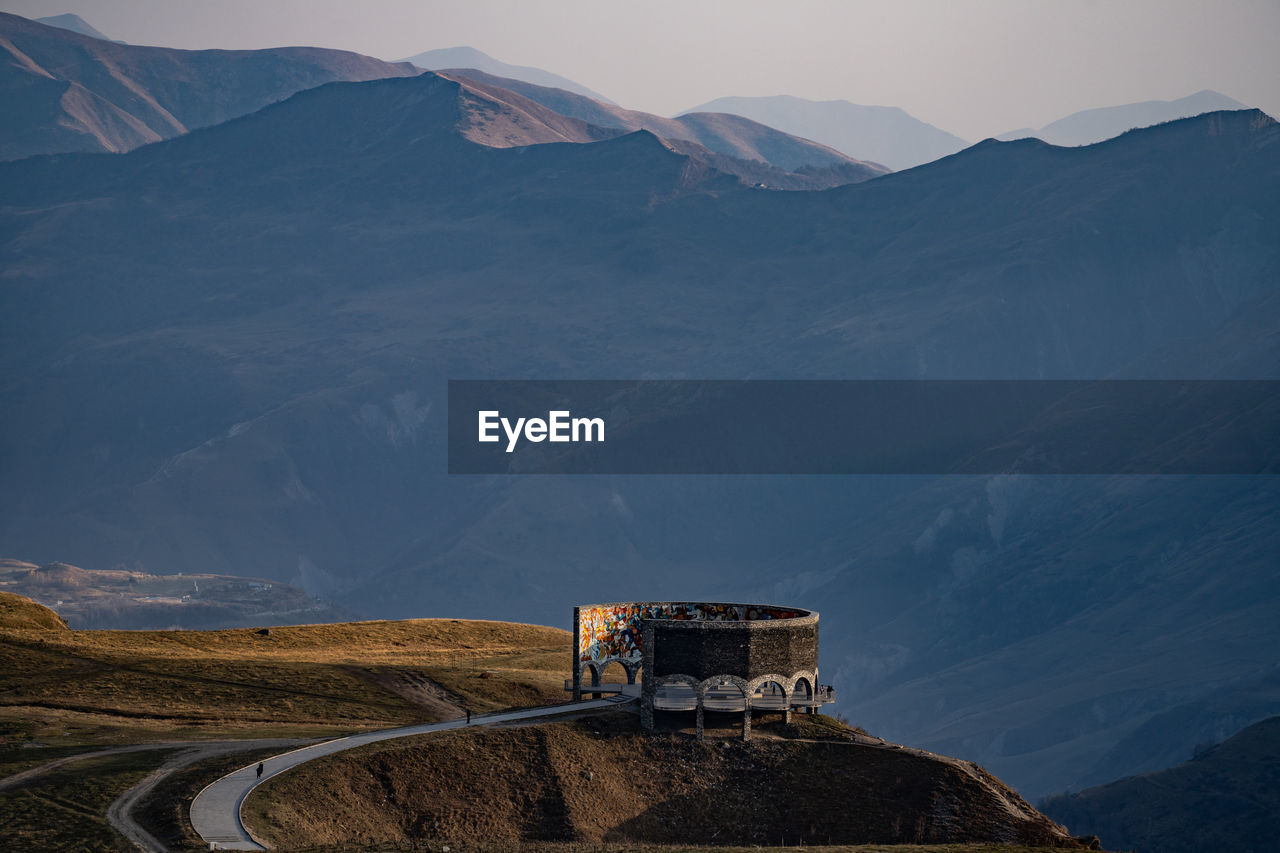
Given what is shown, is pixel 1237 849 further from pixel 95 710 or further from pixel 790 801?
pixel 95 710

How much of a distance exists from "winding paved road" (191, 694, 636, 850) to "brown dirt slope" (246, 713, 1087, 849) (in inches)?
57.8

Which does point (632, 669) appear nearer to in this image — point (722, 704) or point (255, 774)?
point (722, 704)

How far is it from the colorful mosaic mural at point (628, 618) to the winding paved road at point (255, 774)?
10.2 feet

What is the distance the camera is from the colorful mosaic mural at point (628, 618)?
75.7m

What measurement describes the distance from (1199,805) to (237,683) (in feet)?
393

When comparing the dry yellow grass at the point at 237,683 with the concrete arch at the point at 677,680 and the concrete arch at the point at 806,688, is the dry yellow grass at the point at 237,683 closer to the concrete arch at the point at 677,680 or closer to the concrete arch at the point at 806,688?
the concrete arch at the point at 677,680

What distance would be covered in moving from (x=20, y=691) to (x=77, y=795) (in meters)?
24.4

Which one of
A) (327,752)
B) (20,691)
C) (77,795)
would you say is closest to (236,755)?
(327,752)

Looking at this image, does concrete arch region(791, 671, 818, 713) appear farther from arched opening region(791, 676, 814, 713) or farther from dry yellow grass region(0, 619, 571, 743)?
dry yellow grass region(0, 619, 571, 743)

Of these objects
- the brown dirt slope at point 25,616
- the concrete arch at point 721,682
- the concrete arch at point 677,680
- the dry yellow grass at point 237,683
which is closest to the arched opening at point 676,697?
the concrete arch at point 677,680

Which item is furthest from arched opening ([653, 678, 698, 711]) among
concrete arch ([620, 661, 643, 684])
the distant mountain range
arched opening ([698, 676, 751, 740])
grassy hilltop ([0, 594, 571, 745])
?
the distant mountain range

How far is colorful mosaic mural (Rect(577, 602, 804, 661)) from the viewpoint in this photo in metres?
75.7

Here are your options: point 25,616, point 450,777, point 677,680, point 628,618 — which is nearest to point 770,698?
point 677,680

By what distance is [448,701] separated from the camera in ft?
270
